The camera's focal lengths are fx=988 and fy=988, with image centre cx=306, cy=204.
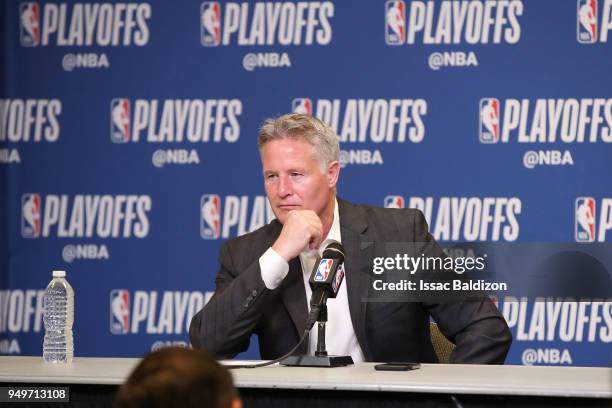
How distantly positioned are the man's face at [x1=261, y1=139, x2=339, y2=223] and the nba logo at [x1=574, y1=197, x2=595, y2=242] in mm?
1900

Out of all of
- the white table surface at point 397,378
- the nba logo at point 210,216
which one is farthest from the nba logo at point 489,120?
the white table surface at point 397,378

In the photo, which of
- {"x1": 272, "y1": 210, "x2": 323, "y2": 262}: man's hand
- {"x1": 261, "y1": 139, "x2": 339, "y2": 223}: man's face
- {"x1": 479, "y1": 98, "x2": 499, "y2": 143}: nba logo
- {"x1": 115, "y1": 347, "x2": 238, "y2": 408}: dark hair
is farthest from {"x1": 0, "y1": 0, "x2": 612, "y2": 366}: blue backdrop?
{"x1": 115, "y1": 347, "x2": 238, "y2": 408}: dark hair

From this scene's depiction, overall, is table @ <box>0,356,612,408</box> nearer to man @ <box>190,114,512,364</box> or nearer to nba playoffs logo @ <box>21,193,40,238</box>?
man @ <box>190,114,512,364</box>

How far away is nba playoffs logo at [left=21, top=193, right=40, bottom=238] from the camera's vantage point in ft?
17.2

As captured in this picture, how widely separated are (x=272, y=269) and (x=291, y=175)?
15.0 inches

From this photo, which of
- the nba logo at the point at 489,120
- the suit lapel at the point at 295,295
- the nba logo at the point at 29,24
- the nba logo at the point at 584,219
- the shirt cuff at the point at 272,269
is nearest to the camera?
the shirt cuff at the point at 272,269

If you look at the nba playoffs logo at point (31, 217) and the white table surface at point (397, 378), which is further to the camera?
the nba playoffs logo at point (31, 217)

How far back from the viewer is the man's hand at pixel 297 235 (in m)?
3.01

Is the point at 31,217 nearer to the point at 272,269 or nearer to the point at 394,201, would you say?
the point at 394,201

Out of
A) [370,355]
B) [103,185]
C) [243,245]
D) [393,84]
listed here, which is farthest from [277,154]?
[103,185]

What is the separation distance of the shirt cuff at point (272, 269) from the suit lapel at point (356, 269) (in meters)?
0.28

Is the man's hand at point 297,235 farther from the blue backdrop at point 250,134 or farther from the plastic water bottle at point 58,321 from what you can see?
the blue backdrop at point 250,134

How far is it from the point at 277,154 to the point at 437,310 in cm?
73

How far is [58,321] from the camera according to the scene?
10.3 feet
